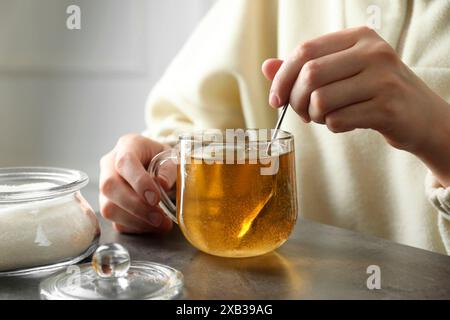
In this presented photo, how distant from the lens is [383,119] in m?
0.61

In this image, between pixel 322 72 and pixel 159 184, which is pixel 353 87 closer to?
pixel 322 72

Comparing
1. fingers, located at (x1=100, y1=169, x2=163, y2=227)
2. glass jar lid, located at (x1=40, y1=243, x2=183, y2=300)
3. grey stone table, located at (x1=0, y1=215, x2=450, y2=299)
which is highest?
fingers, located at (x1=100, y1=169, x2=163, y2=227)

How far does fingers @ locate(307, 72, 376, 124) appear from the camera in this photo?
57 centimetres

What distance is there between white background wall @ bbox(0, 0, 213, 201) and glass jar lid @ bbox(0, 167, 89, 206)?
112 centimetres

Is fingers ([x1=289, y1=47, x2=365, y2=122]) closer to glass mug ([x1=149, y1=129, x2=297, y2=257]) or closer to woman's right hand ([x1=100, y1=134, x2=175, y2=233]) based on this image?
glass mug ([x1=149, y1=129, x2=297, y2=257])

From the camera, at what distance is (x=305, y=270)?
A: 21.2 inches

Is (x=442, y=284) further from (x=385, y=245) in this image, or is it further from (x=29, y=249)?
(x=29, y=249)

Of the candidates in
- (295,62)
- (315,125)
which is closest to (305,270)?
(295,62)

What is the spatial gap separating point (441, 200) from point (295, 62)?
22 centimetres

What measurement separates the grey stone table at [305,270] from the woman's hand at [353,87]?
118mm

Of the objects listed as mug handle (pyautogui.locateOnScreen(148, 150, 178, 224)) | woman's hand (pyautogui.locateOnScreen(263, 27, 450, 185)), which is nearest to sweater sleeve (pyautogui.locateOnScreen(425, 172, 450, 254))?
woman's hand (pyautogui.locateOnScreen(263, 27, 450, 185))
